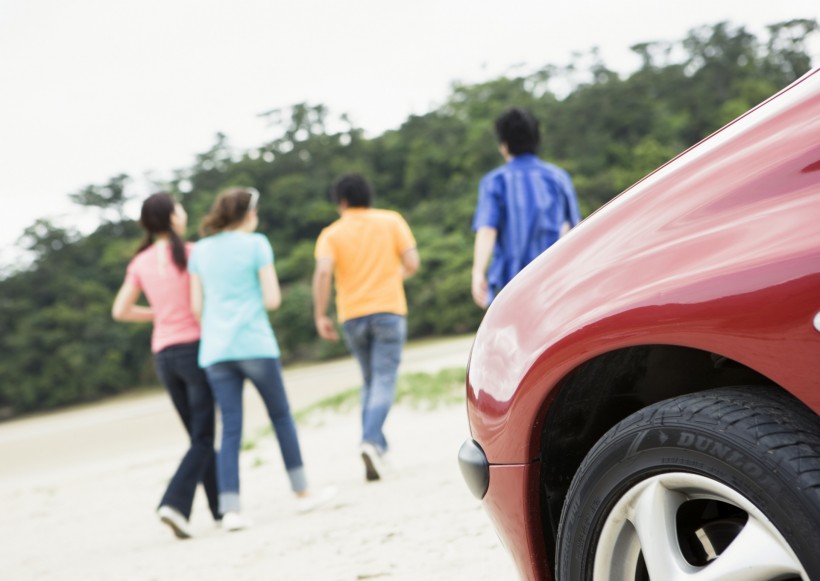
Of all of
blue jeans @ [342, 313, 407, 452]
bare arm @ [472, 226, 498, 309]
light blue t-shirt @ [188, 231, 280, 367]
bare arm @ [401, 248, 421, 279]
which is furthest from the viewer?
bare arm @ [401, 248, 421, 279]

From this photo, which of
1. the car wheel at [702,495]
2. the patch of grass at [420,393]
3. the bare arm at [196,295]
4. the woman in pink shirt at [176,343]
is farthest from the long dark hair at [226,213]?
the patch of grass at [420,393]

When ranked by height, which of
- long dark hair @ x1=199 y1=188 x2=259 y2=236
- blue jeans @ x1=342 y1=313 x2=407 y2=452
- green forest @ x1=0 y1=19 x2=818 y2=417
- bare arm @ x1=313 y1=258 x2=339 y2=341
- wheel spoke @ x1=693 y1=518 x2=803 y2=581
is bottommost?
green forest @ x1=0 y1=19 x2=818 y2=417

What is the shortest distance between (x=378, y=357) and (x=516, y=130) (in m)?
1.77

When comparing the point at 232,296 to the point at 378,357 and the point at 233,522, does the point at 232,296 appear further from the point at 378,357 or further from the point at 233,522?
the point at 233,522

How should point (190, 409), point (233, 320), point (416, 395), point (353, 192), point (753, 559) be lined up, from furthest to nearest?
point (416, 395), point (353, 192), point (190, 409), point (233, 320), point (753, 559)

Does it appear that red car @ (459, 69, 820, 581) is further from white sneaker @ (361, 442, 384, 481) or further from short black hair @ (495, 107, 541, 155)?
white sneaker @ (361, 442, 384, 481)

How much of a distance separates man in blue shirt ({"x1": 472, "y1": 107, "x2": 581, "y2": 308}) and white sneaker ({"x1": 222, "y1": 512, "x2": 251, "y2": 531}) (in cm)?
181

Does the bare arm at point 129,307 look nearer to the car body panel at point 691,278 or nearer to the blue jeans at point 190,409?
the blue jeans at point 190,409

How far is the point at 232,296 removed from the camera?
16.3ft

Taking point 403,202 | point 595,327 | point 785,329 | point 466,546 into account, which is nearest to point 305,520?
point 466,546

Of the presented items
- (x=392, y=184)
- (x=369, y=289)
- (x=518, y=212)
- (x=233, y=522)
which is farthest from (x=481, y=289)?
(x=392, y=184)

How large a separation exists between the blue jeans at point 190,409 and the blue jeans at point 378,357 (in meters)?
0.99

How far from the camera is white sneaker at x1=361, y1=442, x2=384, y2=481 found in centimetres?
567

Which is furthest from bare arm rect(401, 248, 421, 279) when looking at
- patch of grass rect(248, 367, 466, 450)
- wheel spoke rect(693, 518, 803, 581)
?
patch of grass rect(248, 367, 466, 450)
